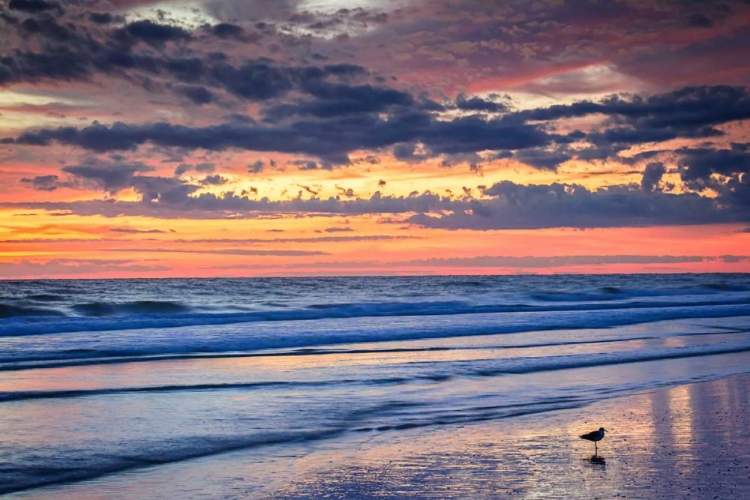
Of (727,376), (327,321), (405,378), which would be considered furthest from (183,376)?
(327,321)

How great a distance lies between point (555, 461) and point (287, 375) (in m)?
10.3

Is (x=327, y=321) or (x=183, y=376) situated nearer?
(x=183, y=376)

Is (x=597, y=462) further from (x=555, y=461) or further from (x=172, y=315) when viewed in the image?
(x=172, y=315)

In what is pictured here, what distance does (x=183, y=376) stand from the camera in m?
19.1

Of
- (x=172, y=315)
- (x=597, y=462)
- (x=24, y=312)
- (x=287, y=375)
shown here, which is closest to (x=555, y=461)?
(x=597, y=462)

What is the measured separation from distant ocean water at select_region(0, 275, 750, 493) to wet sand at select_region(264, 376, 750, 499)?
129cm

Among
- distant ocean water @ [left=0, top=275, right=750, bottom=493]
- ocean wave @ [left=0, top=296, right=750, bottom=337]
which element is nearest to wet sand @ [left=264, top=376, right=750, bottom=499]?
distant ocean water @ [left=0, top=275, right=750, bottom=493]

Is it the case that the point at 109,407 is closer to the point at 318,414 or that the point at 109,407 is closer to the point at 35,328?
the point at 318,414

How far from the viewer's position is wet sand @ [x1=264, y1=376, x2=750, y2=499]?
8773 millimetres

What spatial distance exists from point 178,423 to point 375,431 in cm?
354

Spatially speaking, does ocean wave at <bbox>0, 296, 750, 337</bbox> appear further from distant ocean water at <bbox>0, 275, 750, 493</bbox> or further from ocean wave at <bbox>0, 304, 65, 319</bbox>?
distant ocean water at <bbox>0, 275, 750, 493</bbox>

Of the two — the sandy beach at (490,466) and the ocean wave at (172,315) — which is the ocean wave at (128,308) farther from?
the sandy beach at (490,466)

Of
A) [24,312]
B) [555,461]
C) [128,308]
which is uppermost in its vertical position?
[24,312]

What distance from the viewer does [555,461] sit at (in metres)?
10.1
